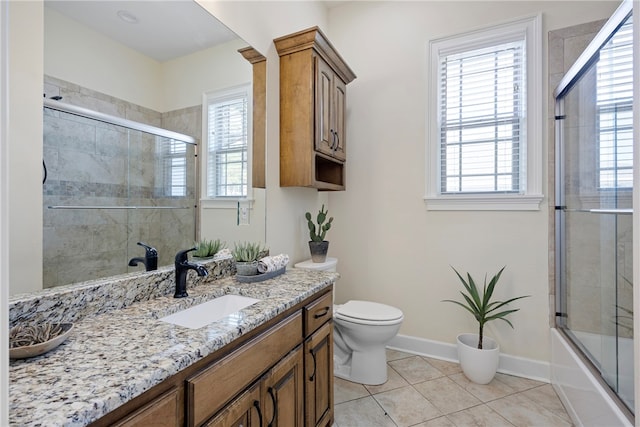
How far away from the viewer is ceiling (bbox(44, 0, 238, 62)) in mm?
1083

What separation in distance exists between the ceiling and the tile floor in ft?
6.95

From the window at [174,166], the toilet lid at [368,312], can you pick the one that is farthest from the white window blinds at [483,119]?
the window at [174,166]

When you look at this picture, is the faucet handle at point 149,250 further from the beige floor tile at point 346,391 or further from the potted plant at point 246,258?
the beige floor tile at point 346,391

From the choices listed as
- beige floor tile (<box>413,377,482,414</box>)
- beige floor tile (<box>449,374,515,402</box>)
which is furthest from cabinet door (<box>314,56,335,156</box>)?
beige floor tile (<box>449,374,515,402</box>)

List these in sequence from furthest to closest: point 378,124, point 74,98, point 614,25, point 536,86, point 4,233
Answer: point 378,124 < point 536,86 < point 614,25 < point 74,98 < point 4,233

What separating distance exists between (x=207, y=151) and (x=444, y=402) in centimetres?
205

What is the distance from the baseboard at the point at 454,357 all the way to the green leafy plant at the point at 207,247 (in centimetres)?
179

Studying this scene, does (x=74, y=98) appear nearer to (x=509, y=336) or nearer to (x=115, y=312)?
(x=115, y=312)

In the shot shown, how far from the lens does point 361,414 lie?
1802 millimetres

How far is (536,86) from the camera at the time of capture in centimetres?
218

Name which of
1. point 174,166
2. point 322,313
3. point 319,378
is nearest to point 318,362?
point 319,378

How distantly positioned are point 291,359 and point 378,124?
2075 mm

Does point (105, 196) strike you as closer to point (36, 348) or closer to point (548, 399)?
point (36, 348)

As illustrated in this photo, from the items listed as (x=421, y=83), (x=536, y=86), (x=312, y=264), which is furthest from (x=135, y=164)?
(x=536, y=86)
